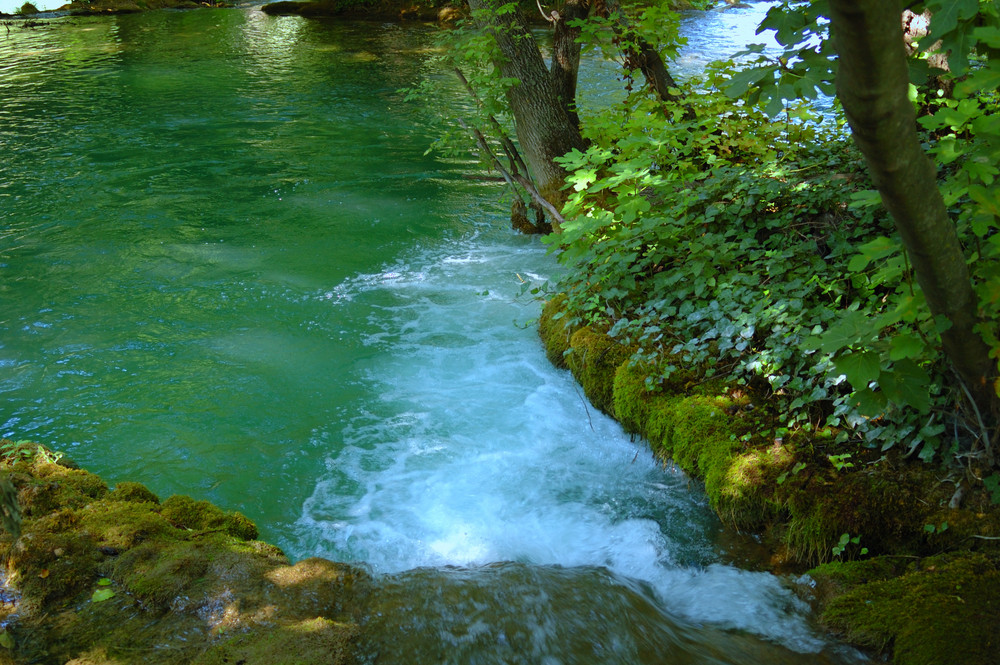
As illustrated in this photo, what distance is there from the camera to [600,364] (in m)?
5.00

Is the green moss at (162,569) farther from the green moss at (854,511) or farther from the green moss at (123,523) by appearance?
the green moss at (854,511)

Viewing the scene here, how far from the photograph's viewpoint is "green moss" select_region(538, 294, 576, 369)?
561 cm

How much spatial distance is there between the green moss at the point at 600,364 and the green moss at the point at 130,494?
2.87 metres

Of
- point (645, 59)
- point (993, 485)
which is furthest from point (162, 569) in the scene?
point (645, 59)

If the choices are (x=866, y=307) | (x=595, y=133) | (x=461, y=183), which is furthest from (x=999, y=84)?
(x=461, y=183)

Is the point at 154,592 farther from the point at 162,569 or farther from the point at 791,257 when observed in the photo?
the point at 791,257

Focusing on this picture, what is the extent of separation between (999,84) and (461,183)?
8600mm

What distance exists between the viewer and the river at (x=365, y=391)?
3.21 m

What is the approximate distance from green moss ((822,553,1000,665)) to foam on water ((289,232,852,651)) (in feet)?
0.67

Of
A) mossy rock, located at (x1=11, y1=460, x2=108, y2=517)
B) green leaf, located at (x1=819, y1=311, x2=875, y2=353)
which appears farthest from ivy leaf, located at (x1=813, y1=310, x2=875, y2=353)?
mossy rock, located at (x1=11, y1=460, x2=108, y2=517)

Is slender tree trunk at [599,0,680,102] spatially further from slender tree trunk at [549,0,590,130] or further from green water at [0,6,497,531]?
green water at [0,6,497,531]

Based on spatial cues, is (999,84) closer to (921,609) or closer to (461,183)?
(921,609)

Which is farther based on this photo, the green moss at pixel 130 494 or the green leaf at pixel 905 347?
the green moss at pixel 130 494

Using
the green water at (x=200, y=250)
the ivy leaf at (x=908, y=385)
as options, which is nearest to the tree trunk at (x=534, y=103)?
the green water at (x=200, y=250)
